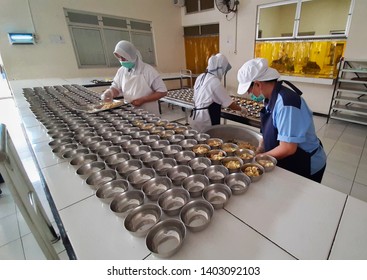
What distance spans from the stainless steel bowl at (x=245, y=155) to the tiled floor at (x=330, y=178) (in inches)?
64.5

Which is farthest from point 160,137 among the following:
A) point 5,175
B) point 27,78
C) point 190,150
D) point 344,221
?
point 27,78

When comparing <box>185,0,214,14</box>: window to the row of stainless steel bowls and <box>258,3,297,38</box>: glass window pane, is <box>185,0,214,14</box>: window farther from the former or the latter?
the row of stainless steel bowls

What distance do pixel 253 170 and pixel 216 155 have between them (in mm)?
220

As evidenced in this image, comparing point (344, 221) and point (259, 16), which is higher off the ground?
point (259, 16)

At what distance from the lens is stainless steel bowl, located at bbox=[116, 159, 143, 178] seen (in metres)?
1.03

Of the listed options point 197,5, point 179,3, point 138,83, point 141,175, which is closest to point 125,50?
point 138,83

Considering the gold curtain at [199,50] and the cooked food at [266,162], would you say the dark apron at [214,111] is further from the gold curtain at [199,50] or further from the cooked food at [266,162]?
the gold curtain at [199,50]

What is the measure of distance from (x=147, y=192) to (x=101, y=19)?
6.47m

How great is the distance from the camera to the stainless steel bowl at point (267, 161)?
103cm

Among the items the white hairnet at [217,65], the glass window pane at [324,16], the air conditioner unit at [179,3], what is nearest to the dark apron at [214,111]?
the white hairnet at [217,65]

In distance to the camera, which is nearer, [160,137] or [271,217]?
[271,217]
